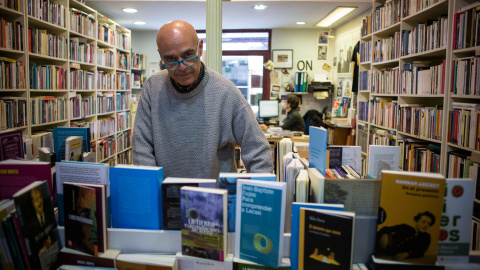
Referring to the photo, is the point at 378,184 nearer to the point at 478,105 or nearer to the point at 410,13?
the point at 478,105

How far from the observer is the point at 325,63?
7.21 meters

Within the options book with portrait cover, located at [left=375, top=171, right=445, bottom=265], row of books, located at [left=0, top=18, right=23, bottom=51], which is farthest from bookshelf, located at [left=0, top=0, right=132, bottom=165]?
book with portrait cover, located at [left=375, top=171, right=445, bottom=265]

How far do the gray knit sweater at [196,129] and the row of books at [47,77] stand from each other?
2.39m

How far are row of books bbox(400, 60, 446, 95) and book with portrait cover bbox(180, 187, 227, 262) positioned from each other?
2536 millimetres

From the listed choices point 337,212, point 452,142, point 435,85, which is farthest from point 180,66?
point 435,85

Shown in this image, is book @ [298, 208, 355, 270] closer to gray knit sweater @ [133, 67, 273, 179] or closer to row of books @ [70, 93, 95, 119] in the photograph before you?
gray knit sweater @ [133, 67, 273, 179]

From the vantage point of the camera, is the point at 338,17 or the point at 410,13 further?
the point at 338,17

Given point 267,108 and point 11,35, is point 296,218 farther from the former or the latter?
point 267,108

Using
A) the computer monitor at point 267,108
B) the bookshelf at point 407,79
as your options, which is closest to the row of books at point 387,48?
the bookshelf at point 407,79

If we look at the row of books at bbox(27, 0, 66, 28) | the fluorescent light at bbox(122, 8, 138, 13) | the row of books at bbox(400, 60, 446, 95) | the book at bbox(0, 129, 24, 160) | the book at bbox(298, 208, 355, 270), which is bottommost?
the book at bbox(298, 208, 355, 270)

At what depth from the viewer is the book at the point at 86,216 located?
103 cm

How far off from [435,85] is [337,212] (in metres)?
2.53

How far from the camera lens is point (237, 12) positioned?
18.6 feet

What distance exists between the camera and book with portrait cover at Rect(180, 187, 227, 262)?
98 centimetres
